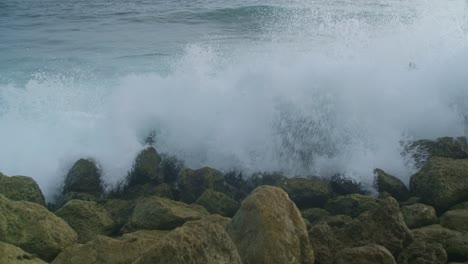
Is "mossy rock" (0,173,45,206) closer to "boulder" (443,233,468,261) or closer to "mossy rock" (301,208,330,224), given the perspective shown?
"mossy rock" (301,208,330,224)

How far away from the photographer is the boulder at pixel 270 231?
3.14m

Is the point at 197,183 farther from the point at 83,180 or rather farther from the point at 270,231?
the point at 270,231

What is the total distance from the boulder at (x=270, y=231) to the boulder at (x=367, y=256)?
0.24 meters

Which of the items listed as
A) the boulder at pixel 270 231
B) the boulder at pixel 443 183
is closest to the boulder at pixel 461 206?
the boulder at pixel 443 183

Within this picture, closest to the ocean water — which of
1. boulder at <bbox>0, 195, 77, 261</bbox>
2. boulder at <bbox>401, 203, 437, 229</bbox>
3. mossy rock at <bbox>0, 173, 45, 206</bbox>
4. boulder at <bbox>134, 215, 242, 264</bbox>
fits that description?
mossy rock at <bbox>0, 173, 45, 206</bbox>

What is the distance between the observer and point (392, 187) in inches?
223

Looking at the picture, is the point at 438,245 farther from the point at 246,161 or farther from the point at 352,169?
the point at 246,161

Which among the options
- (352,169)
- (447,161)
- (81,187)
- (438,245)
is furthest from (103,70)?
(438,245)

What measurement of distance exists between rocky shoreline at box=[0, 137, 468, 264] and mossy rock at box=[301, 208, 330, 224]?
1 cm

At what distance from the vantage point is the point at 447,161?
17.7ft

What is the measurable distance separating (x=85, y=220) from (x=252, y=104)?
13.0ft

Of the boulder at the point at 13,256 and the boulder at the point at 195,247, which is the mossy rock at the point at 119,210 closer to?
the boulder at the point at 13,256

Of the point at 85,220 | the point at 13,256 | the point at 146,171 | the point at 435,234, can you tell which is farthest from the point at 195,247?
the point at 146,171

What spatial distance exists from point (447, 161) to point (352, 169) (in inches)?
50.8
